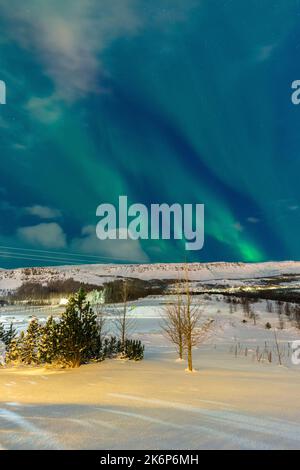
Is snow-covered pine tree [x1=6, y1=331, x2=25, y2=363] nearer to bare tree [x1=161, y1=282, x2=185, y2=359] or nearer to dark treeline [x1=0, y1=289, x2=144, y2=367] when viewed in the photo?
dark treeline [x1=0, y1=289, x2=144, y2=367]

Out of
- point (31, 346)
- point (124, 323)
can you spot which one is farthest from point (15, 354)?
point (124, 323)

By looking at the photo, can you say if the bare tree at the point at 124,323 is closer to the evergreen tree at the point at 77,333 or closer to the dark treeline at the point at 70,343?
the dark treeline at the point at 70,343

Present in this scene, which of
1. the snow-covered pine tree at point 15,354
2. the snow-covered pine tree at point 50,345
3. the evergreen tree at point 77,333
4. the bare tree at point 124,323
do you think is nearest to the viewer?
the evergreen tree at point 77,333

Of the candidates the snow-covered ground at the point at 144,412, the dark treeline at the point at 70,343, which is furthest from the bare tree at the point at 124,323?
the snow-covered ground at the point at 144,412

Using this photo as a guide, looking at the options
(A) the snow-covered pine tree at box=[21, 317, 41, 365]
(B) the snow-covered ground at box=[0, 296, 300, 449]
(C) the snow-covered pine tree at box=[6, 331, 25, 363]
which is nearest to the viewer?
(B) the snow-covered ground at box=[0, 296, 300, 449]

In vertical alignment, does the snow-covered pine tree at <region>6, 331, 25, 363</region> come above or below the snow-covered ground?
below

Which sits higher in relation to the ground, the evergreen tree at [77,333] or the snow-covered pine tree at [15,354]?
the evergreen tree at [77,333]

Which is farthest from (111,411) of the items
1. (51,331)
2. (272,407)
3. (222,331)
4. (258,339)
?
(222,331)

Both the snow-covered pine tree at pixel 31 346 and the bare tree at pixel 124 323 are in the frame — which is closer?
the snow-covered pine tree at pixel 31 346

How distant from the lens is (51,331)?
551 inches

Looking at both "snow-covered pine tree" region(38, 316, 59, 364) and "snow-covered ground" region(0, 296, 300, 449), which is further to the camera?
"snow-covered pine tree" region(38, 316, 59, 364)

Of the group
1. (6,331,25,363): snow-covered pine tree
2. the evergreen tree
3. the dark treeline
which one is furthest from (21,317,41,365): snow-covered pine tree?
the evergreen tree

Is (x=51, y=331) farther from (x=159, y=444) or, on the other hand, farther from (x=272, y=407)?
(x=159, y=444)
